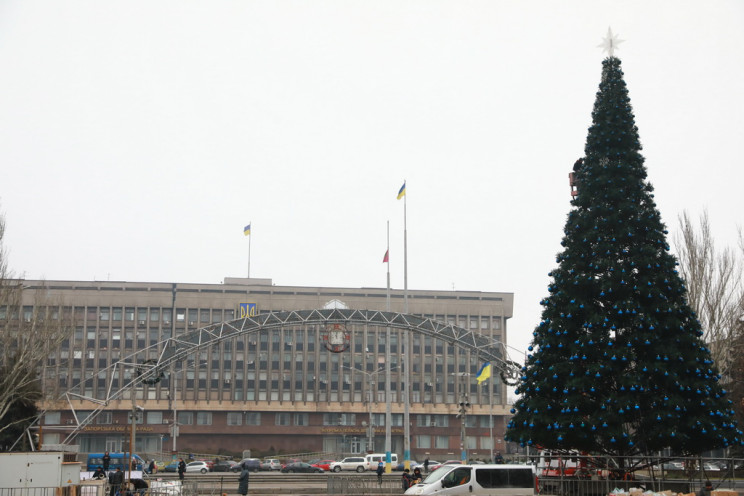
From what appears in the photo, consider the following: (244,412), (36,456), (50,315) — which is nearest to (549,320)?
(36,456)

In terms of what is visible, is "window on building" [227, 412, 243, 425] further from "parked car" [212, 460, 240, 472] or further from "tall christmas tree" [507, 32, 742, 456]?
"tall christmas tree" [507, 32, 742, 456]

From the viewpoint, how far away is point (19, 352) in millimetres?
50188

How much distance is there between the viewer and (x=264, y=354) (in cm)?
10762

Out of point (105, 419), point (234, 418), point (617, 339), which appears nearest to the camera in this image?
point (617, 339)

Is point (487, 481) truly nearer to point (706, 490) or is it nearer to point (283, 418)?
point (706, 490)

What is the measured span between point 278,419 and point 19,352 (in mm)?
57799

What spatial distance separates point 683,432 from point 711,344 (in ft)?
69.1

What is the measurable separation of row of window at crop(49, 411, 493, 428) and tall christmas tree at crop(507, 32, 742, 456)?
7217 cm

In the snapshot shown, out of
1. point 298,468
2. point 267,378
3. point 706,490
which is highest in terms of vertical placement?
point 267,378

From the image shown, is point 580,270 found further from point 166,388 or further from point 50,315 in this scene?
point 166,388

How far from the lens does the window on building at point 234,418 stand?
342 ft

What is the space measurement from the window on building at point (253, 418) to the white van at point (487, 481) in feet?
248

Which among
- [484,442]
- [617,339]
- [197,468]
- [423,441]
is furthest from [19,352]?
[484,442]

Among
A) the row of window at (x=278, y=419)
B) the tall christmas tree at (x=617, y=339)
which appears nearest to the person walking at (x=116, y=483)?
the tall christmas tree at (x=617, y=339)
